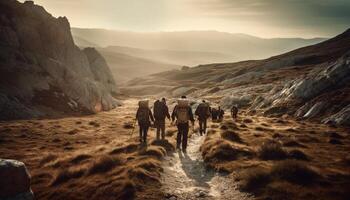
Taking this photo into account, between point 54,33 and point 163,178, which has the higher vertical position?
point 54,33

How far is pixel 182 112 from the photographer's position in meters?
20.1

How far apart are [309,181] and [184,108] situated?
944 centimetres

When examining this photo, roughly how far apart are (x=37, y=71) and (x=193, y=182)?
49.6 meters

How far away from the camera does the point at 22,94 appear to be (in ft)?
162

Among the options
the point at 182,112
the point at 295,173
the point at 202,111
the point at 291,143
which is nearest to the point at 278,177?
the point at 295,173

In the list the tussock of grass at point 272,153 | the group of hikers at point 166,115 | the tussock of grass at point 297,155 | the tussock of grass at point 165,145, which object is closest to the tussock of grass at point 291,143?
the tussock of grass at point 297,155

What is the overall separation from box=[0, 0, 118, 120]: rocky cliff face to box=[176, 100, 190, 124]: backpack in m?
31.2

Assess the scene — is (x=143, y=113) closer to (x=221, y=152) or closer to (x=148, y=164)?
(x=221, y=152)

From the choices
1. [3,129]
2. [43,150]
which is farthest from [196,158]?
[3,129]

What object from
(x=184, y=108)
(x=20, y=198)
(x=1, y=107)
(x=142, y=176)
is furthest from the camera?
(x=1, y=107)

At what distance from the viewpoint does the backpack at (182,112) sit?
19.9 metres

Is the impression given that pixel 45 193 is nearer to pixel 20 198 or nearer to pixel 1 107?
pixel 20 198

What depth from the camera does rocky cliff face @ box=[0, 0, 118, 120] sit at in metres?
48.8

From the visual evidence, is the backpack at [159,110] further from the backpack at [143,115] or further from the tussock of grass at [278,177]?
the tussock of grass at [278,177]
